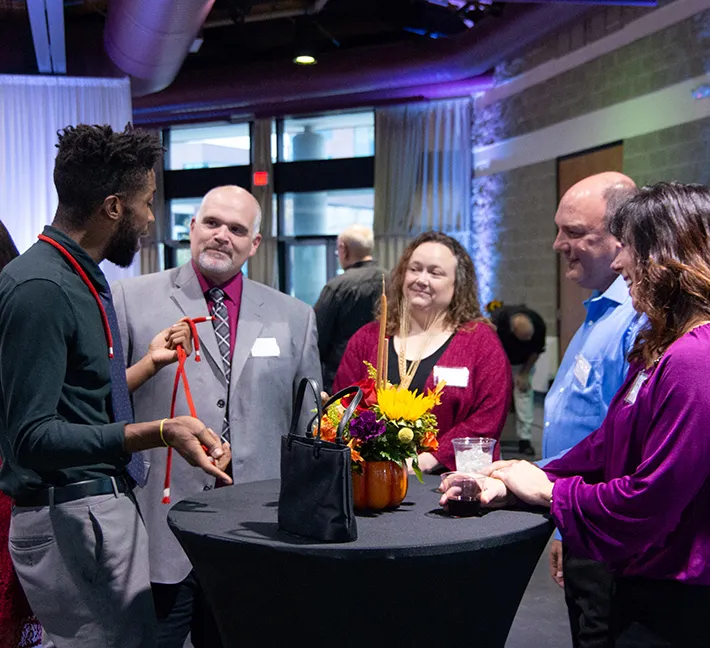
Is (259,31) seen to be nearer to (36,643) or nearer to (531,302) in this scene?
(531,302)

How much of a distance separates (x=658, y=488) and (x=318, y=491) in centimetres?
60

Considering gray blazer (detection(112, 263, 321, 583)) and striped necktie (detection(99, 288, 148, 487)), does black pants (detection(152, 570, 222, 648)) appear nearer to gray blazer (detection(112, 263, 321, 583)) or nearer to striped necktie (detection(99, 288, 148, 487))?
gray blazer (detection(112, 263, 321, 583))

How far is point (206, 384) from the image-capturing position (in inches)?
101

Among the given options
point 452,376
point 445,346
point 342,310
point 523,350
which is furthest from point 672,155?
point 452,376

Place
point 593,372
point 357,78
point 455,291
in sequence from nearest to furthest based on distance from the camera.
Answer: point 593,372 → point 455,291 → point 357,78

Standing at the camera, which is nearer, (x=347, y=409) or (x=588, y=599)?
(x=347, y=409)

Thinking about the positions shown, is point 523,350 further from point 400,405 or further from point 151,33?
point 400,405

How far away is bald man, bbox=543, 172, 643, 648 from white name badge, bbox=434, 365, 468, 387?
33cm

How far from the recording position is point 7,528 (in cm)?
223

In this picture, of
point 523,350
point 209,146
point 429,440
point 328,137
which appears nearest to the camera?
point 429,440

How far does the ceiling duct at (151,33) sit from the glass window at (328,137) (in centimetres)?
348

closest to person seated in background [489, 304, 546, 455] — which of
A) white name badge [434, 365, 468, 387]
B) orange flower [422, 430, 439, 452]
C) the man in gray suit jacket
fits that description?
white name badge [434, 365, 468, 387]

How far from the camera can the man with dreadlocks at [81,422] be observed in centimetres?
169

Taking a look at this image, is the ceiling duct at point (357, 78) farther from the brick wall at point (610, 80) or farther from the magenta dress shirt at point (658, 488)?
the magenta dress shirt at point (658, 488)
